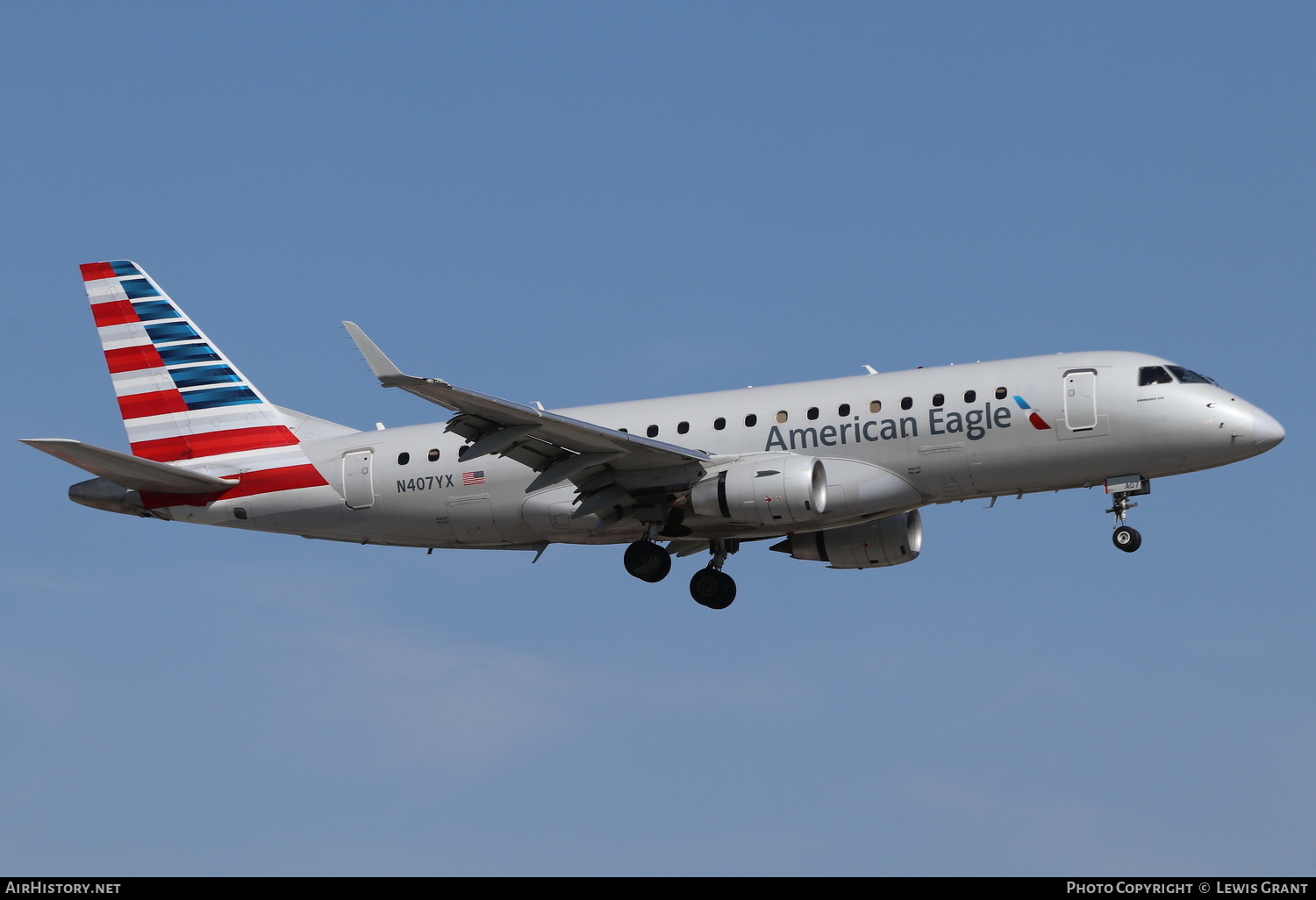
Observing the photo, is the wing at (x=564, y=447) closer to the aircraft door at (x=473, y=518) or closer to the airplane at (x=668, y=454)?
the airplane at (x=668, y=454)

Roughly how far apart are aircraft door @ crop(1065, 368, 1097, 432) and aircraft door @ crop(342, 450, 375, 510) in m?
16.1

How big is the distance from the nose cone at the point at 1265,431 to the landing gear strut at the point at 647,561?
42.7ft

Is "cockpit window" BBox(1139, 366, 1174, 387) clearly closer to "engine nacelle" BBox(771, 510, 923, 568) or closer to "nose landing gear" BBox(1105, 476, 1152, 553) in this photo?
"nose landing gear" BBox(1105, 476, 1152, 553)

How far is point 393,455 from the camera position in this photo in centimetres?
3959

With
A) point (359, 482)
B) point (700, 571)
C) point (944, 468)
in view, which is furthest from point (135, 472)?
point (944, 468)

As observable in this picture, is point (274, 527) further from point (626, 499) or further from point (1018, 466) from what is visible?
point (1018, 466)

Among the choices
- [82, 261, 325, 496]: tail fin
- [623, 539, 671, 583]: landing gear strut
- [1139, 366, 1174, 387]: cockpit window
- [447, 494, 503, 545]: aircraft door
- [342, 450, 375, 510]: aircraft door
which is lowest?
[623, 539, 671, 583]: landing gear strut

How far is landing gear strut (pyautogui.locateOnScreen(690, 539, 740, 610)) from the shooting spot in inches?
1548

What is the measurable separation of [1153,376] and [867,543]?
824cm

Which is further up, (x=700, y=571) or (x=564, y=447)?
(x=564, y=447)

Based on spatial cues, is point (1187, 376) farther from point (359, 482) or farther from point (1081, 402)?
point (359, 482)

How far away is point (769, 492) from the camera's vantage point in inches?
1383

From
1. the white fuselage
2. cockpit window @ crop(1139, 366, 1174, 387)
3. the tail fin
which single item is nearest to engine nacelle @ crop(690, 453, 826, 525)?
the white fuselage
